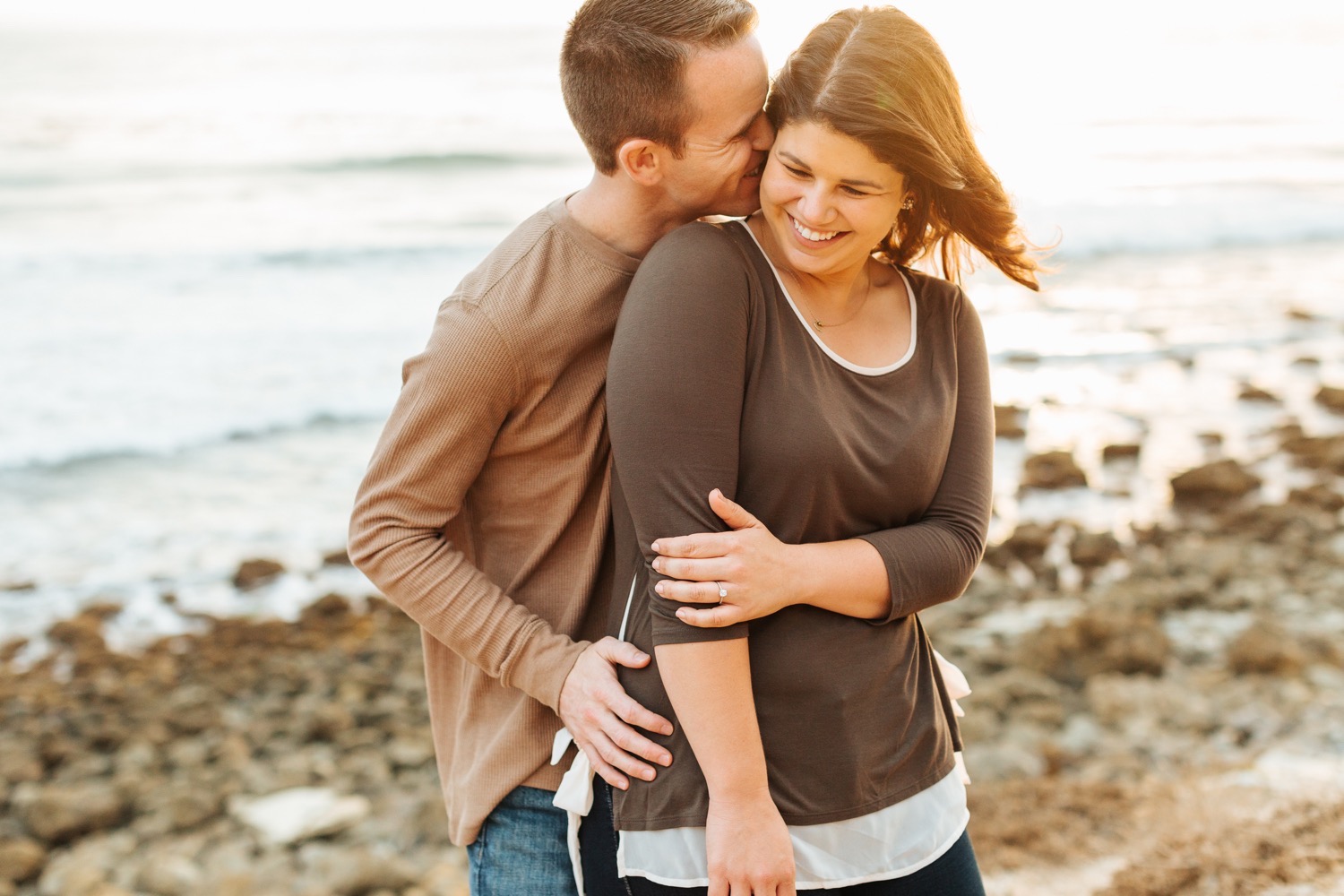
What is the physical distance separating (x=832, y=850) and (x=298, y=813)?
140 inches

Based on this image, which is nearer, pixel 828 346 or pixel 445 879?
pixel 828 346

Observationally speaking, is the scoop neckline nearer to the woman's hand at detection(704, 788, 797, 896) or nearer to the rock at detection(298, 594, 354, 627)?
the woman's hand at detection(704, 788, 797, 896)

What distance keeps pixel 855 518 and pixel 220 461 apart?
26.6 ft

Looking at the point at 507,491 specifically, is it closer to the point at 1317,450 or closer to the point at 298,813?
the point at 298,813

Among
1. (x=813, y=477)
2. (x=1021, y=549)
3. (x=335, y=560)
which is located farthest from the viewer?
(x=335, y=560)

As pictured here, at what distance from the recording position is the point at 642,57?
1.95m

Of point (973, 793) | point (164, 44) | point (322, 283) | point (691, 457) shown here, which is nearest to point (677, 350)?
point (691, 457)

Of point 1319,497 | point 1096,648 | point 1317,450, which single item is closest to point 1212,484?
point 1319,497

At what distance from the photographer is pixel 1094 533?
6.59 meters

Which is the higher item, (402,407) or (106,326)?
(402,407)

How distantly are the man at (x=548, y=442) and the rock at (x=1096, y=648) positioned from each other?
3.77 meters

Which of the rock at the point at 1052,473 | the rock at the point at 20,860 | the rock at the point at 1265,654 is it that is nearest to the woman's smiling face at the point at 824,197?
the rock at the point at 1265,654

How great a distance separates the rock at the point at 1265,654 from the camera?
4.91 m

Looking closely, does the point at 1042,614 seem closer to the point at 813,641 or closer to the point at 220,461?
the point at 813,641
